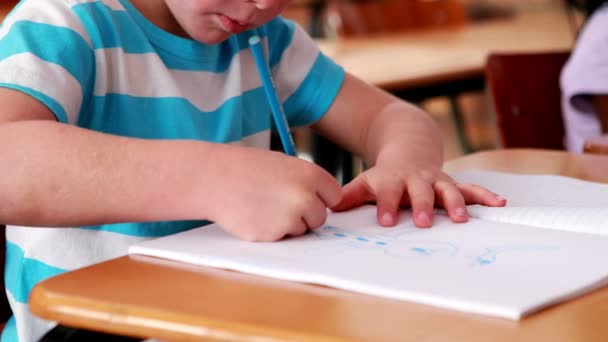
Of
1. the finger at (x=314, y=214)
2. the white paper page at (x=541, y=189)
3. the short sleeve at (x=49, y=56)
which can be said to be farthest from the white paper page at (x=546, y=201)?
the short sleeve at (x=49, y=56)

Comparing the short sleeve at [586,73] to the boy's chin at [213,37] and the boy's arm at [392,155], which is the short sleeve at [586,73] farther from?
the boy's chin at [213,37]

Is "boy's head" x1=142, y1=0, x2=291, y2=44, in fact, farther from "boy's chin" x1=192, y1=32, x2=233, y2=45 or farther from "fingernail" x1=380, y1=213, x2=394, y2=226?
"fingernail" x1=380, y1=213, x2=394, y2=226

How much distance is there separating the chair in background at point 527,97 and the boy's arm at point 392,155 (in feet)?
2.02

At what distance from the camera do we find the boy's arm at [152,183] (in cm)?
69

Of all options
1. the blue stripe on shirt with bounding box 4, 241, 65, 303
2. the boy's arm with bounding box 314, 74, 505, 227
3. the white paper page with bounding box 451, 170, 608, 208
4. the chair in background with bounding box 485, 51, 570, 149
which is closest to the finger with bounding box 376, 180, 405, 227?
the boy's arm with bounding box 314, 74, 505, 227

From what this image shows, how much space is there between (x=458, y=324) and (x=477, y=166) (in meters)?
0.57

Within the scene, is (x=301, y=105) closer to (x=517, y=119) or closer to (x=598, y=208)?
(x=598, y=208)

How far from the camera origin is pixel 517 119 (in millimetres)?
1772

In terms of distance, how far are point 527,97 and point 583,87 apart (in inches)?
4.2

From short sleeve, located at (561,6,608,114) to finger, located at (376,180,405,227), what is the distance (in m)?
1.03

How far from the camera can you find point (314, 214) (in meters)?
0.70

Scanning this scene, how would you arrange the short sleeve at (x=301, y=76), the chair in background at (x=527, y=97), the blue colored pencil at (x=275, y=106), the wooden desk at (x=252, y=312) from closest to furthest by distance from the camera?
the wooden desk at (x=252, y=312) → the blue colored pencil at (x=275, y=106) → the short sleeve at (x=301, y=76) → the chair in background at (x=527, y=97)

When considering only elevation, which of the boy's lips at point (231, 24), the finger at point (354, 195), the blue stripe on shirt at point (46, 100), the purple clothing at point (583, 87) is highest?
the boy's lips at point (231, 24)

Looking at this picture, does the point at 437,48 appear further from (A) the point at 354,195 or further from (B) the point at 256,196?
(B) the point at 256,196
